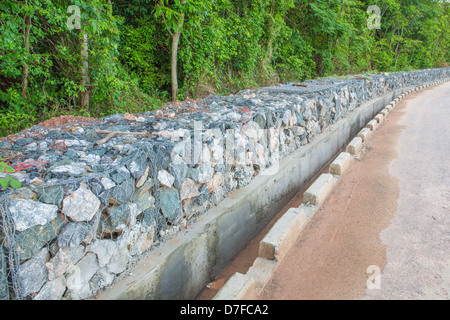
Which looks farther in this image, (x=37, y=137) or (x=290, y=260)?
(x=37, y=137)

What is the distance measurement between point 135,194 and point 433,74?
24.6m

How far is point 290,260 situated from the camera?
2.90 metres

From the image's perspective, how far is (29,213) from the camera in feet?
5.49

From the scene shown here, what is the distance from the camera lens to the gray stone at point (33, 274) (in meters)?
1.66

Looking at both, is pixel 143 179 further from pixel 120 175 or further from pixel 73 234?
pixel 73 234

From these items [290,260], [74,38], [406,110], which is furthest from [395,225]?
Result: [406,110]

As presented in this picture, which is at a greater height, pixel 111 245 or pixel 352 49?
pixel 352 49

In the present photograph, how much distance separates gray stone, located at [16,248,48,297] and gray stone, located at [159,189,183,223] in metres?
1.00

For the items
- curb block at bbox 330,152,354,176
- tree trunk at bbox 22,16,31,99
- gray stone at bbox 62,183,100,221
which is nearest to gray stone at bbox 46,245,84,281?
gray stone at bbox 62,183,100,221

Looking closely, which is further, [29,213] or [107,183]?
[107,183]

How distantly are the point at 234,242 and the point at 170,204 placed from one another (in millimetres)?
1149

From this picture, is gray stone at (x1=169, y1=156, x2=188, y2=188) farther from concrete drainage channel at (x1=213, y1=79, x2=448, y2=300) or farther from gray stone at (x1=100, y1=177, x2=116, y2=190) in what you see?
concrete drainage channel at (x1=213, y1=79, x2=448, y2=300)

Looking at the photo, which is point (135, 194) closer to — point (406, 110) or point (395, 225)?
point (395, 225)

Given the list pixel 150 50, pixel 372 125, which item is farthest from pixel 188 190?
pixel 150 50
